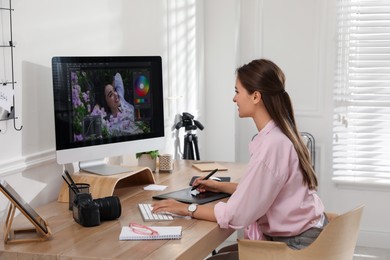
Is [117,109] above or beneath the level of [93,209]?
above

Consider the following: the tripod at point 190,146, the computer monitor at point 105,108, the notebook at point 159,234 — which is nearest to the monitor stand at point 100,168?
the computer monitor at point 105,108

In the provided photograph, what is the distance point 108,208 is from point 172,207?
0.83 feet

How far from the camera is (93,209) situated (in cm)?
244

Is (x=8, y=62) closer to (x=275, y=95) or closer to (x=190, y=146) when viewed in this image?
(x=275, y=95)

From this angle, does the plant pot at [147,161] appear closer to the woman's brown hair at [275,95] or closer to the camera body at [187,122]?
the camera body at [187,122]

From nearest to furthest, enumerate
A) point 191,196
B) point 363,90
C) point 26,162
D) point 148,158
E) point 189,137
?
point 26,162
point 191,196
point 148,158
point 189,137
point 363,90

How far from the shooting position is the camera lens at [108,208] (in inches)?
98.4

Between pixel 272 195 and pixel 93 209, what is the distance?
2.16 ft

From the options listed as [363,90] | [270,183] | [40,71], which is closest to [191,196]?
[270,183]

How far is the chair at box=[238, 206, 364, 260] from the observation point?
2.39 metres

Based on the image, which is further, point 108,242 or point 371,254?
point 371,254

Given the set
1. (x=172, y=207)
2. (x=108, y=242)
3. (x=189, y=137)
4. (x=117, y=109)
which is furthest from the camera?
(x=189, y=137)

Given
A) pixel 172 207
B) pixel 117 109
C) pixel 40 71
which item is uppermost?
pixel 40 71

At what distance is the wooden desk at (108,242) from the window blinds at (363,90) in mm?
2202
